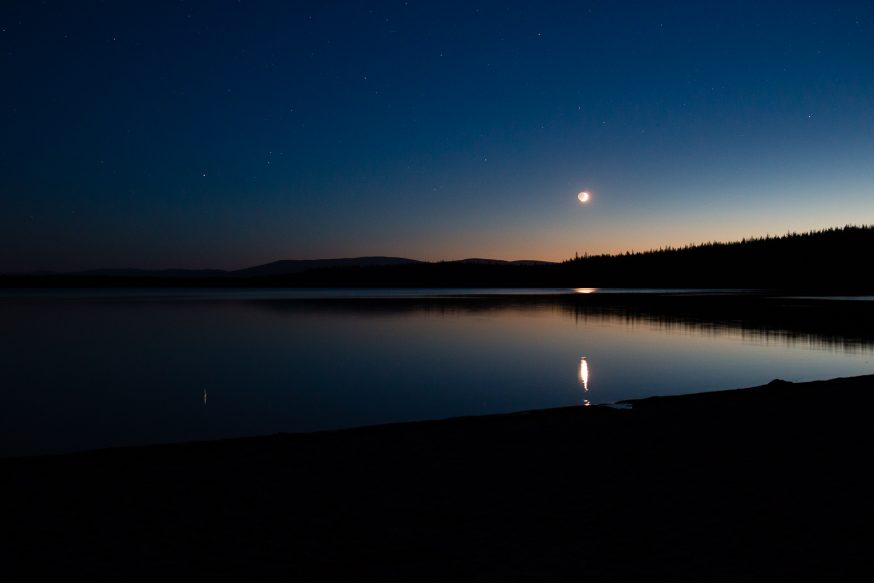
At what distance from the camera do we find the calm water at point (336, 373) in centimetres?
1523

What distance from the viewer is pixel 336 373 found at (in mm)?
23203

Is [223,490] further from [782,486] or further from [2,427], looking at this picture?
[2,427]

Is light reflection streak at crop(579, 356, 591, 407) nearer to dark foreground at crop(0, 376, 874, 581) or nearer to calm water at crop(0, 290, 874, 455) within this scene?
calm water at crop(0, 290, 874, 455)

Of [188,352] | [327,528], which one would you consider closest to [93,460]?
[327,528]

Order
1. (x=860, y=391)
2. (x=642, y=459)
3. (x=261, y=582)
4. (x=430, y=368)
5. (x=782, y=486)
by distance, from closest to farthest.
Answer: (x=261, y=582) → (x=782, y=486) → (x=642, y=459) → (x=860, y=391) → (x=430, y=368)

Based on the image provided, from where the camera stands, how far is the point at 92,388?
20.0 metres

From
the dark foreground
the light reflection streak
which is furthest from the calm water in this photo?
the dark foreground

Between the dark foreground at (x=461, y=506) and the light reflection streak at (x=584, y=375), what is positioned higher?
the dark foreground at (x=461, y=506)

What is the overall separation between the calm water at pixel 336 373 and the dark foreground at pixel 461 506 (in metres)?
5.86

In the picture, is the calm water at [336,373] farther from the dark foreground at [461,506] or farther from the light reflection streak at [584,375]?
the dark foreground at [461,506]

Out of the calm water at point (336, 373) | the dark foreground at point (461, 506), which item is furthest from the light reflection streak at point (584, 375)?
the dark foreground at point (461, 506)

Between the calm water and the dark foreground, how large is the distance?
5862mm

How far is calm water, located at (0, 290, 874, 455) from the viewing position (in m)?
15.2

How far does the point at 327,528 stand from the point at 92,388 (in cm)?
1721
